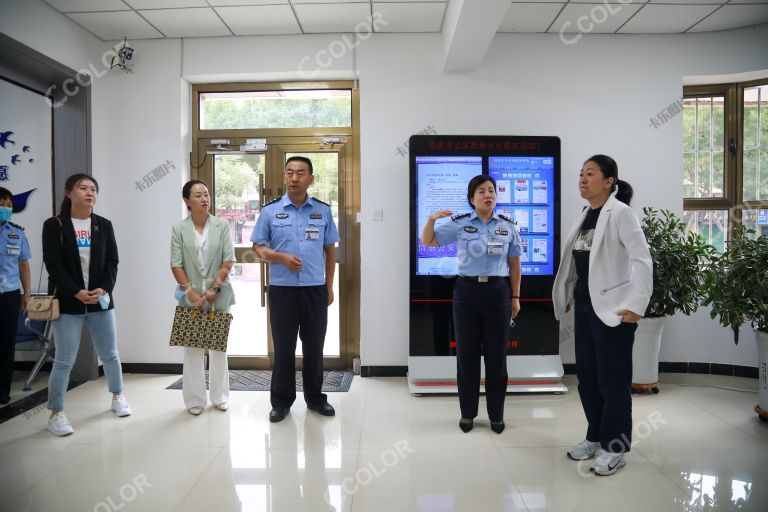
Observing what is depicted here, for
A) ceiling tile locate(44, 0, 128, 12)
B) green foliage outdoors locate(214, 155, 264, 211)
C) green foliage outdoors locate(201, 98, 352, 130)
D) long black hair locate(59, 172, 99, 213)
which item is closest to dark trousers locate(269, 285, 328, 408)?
long black hair locate(59, 172, 99, 213)

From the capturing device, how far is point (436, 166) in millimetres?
3695

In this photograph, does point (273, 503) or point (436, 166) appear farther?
point (436, 166)

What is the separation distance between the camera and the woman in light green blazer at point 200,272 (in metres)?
3.17

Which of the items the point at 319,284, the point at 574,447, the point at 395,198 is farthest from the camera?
the point at 395,198

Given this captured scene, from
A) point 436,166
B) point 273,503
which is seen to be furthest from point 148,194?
point 273,503

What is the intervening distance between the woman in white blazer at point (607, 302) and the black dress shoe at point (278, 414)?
1784 mm

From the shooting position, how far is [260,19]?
379cm

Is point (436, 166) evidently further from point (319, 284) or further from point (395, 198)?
point (319, 284)

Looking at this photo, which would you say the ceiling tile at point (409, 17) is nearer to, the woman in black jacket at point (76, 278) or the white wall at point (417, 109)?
the white wall at point (417, 109)

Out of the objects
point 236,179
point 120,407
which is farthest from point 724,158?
point 120,407

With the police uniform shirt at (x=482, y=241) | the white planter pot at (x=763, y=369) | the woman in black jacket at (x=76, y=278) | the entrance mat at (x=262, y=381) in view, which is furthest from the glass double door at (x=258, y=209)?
the white planter pot at (x=763, y=369)

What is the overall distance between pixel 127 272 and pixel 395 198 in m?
2.49

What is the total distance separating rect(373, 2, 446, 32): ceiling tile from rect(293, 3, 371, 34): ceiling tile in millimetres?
118

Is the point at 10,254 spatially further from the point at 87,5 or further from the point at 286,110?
the point at 286,110
